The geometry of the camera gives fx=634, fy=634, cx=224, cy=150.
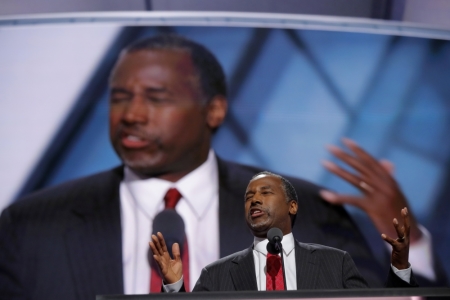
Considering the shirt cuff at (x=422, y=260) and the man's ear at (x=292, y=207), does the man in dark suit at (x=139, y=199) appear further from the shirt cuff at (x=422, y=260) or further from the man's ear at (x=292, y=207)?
the man's ear at (x=292, y=207)

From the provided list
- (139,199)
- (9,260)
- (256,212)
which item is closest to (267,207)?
(256,212)

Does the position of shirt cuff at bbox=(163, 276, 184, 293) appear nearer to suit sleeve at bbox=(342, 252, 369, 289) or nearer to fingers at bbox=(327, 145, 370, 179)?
suit sleeve at bbox=(342, 252, 369, 289)

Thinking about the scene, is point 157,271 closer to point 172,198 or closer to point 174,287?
point 172,198

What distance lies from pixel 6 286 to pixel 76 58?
124 centimetres

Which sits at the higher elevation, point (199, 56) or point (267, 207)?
point (199, 56)

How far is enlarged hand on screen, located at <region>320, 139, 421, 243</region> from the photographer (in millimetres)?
3303

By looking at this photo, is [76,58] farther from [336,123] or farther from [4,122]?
[336,123]

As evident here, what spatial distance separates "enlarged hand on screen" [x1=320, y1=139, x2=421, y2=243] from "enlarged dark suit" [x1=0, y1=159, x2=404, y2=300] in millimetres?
106

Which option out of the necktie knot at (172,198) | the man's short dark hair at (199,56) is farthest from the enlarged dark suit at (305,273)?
the man's short dark hair at (199,56)

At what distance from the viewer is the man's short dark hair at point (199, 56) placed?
11.2 feet

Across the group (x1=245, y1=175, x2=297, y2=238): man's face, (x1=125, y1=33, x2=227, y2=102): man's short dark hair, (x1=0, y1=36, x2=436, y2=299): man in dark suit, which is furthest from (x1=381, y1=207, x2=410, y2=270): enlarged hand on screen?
(x1=125, y1=33, x2=227, y2=102): man's short dark hair

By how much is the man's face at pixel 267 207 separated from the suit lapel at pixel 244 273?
9 cm

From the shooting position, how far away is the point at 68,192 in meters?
3.31

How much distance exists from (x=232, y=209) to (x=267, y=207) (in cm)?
118
